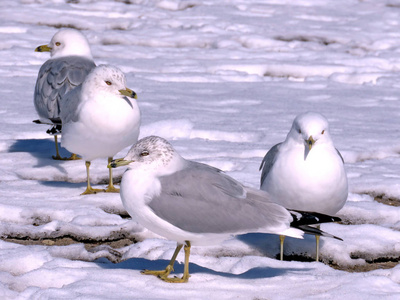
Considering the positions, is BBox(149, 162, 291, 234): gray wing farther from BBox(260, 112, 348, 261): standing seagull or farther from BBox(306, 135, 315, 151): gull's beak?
BBox(306, 135, 315, 151): gull's beak

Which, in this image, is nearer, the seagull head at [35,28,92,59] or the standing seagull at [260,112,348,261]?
the standing seagull at [260,112,348,261]

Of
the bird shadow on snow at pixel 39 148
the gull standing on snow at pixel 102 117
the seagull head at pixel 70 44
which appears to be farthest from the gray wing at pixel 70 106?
the seagull head at pixel 70 44

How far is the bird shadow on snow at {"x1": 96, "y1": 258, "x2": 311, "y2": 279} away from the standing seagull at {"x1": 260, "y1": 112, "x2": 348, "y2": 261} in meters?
0.48

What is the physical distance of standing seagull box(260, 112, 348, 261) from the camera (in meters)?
4.65

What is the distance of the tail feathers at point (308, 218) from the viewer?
389 centimetres

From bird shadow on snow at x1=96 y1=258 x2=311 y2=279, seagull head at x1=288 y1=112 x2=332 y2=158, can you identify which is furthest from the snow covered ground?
seagull head at x1=288 y1=112 x2=332 y2=158

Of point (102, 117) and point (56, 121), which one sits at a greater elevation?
point (102, 117)

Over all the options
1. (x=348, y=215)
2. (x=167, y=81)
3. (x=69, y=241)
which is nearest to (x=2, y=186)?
(x=69, y=241)

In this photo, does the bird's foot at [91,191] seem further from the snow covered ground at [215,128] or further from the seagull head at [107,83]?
the seagull head at [107,83]

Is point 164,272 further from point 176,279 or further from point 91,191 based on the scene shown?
point 91,191

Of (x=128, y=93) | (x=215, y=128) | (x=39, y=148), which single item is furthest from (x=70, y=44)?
(x=128, y=93)

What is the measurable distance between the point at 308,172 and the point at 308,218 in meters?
0.77

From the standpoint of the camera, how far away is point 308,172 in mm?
4664

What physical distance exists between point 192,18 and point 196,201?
34.1ft
